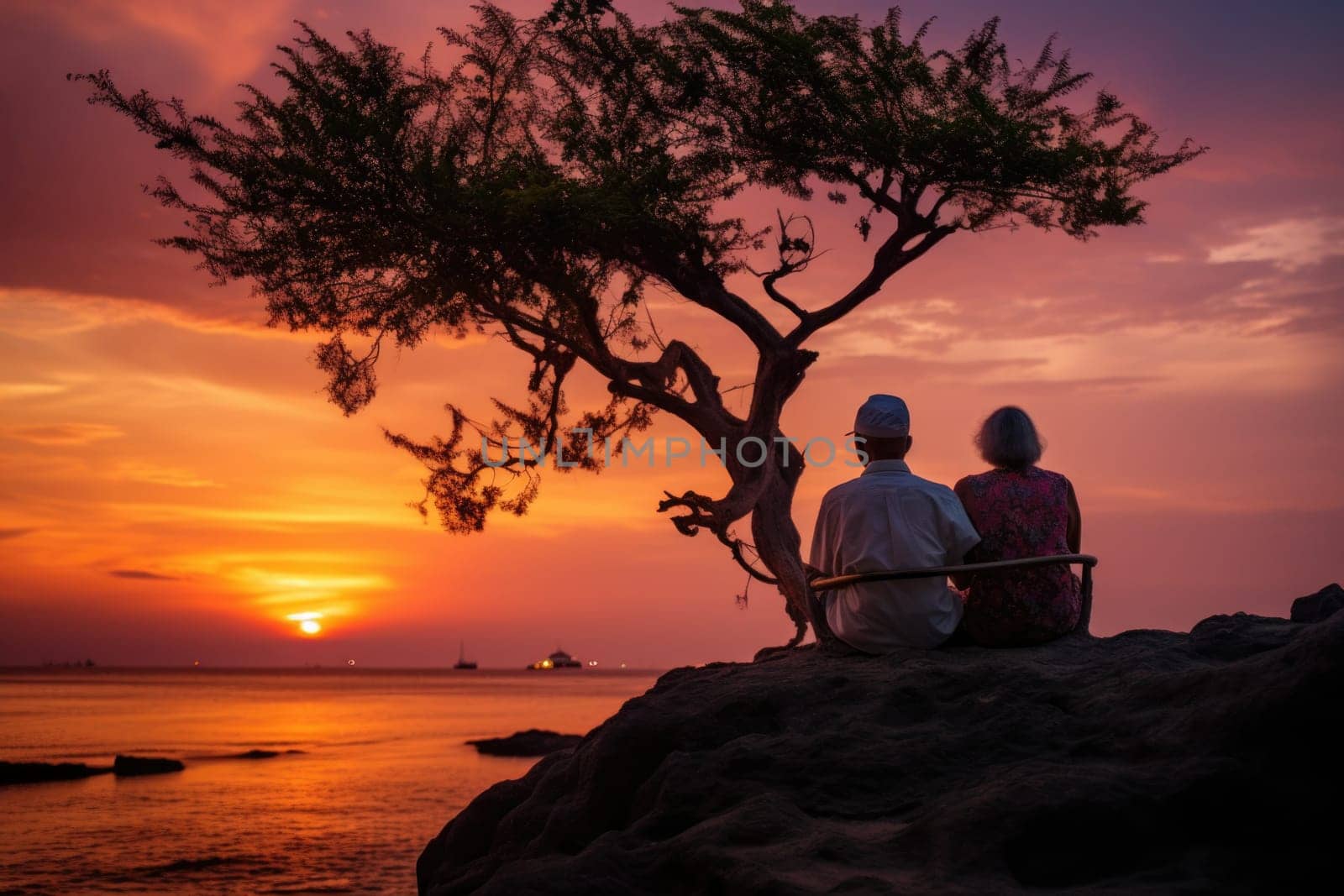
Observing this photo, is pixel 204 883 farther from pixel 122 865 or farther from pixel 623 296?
pixel 623 296

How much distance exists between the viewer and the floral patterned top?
20.3ft

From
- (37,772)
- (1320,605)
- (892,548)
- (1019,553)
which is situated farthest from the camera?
(37,772)

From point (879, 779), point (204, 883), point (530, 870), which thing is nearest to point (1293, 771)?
point (879, 779)

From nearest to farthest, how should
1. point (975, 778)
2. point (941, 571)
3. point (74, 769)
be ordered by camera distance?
point (975, 778), point (941, 571), point (74, 769)

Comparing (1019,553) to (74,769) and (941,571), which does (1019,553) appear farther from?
(74,769)

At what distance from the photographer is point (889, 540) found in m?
5.96

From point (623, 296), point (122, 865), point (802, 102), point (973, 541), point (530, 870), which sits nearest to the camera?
point (530, 870)

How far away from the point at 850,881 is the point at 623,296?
10.5m

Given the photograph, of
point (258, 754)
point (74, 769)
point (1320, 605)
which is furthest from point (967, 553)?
point (258, 754)

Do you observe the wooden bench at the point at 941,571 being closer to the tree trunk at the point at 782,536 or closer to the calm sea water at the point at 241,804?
the tree trunk at the point at 782,536

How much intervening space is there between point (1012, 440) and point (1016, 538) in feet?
1.75

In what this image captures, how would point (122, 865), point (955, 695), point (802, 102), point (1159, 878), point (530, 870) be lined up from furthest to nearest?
1. point (122, 865)
2. point (802, 102)
3. point (955, 695)
4. point (530, 870)
5. point (1159, 878)

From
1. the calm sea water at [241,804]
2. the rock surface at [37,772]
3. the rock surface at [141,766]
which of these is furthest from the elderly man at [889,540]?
the rock surface at [141,766]

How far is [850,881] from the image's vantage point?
369cm
